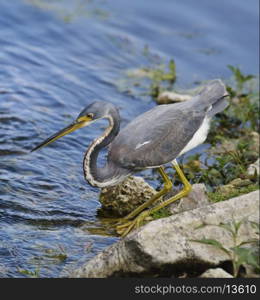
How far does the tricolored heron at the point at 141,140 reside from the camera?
6832 mm

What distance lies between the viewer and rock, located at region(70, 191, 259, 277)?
5465 mm

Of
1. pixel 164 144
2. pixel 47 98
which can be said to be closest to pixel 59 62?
pixel 47 98

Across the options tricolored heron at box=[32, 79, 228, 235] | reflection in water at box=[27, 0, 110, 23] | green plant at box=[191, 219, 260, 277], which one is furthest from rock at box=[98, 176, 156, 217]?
reflection in water at box=[27, 0, 110, 23]

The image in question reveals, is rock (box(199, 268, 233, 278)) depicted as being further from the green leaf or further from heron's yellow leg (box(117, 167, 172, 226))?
heron's yellow leg (box(117, 167, 172, 226))

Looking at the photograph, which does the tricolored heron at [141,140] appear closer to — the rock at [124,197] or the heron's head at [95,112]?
the heron's head at [95,112]

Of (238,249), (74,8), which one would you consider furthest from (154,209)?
(74,8)

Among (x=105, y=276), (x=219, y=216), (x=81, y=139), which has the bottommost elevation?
(x=81, y=139)

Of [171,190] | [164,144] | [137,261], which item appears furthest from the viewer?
[171,190]

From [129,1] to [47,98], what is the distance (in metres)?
3.82

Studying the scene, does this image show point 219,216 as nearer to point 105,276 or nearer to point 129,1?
point 105,276

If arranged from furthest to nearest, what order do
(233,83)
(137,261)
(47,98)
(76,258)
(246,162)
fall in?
1. (233,83)
2. (47,98)
3. (246,162)
4. (76,258)
5. (137,261)

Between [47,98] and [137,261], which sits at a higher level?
[137,261]

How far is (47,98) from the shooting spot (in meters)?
9.89

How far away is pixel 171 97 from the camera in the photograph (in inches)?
407
